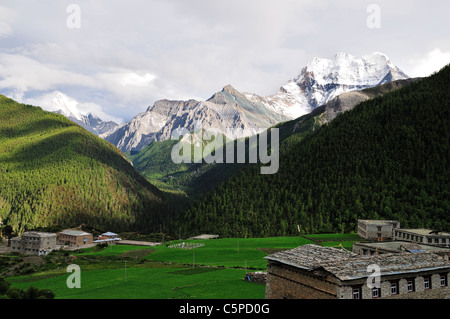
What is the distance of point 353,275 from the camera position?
31.5 meters

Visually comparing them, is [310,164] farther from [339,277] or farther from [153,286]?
[339,277]

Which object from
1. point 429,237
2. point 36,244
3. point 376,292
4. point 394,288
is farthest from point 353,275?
point 36,244

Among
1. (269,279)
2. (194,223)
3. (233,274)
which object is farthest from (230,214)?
(269,279)

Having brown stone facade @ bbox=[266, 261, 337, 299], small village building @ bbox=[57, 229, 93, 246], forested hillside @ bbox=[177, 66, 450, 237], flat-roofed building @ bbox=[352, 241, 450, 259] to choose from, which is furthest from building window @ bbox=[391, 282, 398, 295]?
small village building @ bbox=[57, 229, 93, 246]

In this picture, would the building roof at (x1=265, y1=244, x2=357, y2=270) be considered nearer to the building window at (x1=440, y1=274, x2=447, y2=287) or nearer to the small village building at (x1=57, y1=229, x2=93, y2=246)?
the building window at (x1=440, y1=274, x2=447, y2=287)

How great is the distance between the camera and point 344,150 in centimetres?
18112

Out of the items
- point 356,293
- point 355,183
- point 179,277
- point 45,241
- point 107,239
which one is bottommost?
point 107,239

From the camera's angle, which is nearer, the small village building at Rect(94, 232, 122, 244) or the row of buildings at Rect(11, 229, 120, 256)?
the row of buildings at Rect(11, 229, 120, 256)

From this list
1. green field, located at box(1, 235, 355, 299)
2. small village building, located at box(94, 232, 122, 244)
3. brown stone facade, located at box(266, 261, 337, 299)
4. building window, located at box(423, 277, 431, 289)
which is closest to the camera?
brown stone facade, located at box(266, 261, 337, 299)

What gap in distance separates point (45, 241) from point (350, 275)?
143 metres

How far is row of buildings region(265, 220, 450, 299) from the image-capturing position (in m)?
31.9

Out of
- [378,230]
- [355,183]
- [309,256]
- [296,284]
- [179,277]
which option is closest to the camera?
[296,284]

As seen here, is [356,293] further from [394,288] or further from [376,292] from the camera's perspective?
[394,288]
